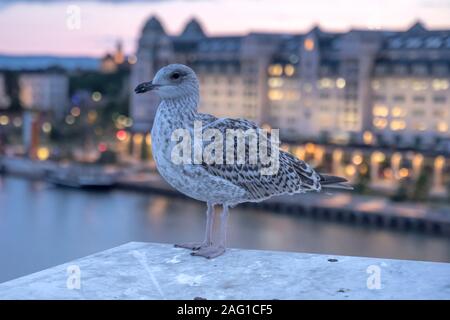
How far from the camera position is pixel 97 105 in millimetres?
34125

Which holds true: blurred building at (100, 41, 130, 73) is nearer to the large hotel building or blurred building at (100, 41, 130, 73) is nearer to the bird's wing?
the large hotel building

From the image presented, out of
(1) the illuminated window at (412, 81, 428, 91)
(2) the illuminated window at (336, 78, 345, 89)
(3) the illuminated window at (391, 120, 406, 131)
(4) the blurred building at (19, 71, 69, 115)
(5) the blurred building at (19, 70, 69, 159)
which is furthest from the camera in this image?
(4) the blurred building at (19, 71, 69, 115)

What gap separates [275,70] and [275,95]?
813 mm

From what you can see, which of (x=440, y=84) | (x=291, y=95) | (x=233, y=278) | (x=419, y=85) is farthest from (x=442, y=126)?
(x=233, y=278)

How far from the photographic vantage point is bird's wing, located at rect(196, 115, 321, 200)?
2441 mm

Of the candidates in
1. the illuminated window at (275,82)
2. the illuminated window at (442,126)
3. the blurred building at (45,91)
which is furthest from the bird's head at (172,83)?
the blurred building at (45,91)

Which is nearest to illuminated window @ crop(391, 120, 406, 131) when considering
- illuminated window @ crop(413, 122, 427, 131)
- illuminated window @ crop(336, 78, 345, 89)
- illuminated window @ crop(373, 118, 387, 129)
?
illuminated window @ crop(373, 118, 387, 129)

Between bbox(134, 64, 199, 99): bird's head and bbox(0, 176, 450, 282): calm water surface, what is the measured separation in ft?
30.3

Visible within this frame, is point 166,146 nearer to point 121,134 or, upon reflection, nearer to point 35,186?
point 35,186

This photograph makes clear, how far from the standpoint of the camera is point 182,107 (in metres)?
2.42

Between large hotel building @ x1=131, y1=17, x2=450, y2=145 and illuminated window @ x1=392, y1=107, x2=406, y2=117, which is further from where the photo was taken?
illuminated window @ x1=392, y1=107, x2=406, y2=117

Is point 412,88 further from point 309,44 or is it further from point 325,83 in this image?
point 309,44

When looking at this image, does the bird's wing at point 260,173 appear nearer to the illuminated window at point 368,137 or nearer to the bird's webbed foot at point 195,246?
the bird's webbed foot at point 195,246
